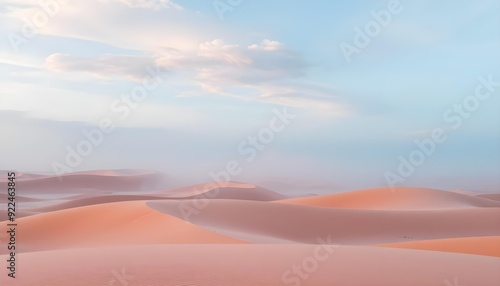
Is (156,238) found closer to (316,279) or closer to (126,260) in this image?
(126,260)

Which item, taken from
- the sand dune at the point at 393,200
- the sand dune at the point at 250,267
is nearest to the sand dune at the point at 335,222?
the sand dune at the point at 393,200

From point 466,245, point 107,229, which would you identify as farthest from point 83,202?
point 466,245

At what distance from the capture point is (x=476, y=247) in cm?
1343

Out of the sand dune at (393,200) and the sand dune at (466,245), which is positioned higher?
the sand dune at (393,200)

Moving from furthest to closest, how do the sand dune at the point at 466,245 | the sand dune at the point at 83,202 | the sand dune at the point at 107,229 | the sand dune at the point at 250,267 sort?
the sand dune at the point at 83,202
the sand dune at the point at 107,229
the sand dune at the point at 466,245
the sand dune at the point at 250,267

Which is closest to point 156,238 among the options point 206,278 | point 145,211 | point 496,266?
point 145,211

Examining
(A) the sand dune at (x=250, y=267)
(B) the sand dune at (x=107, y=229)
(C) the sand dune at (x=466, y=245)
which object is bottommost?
(A) the sand dune at (x=250, y=267)

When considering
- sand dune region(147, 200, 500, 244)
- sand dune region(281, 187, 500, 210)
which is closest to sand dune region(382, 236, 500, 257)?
sand dune region(147, 200, 500, 244)

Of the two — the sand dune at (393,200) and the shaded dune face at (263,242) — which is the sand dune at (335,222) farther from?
the sand dune at (393,200)

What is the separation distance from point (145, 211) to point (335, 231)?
24.7ft

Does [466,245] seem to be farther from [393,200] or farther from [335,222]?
[393,200]

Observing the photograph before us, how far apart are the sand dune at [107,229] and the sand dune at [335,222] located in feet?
4.21

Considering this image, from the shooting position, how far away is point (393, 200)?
32.6m

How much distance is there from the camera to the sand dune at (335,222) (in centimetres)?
1953
